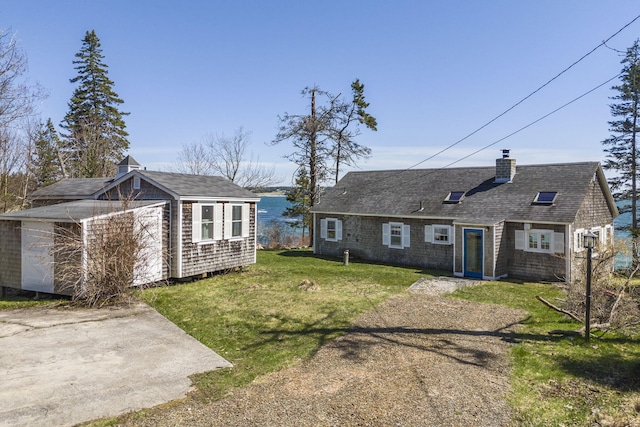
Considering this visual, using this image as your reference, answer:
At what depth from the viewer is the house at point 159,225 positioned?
12.7 meters

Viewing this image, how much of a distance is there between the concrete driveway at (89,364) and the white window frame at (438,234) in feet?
44.6

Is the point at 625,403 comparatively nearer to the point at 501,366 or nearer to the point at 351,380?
the point at 501,366

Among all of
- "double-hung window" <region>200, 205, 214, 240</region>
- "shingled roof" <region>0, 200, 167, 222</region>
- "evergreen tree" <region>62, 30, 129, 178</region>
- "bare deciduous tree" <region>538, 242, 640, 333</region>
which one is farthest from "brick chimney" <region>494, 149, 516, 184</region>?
"evergreen tree" <region>62, 30, 129, 178</region>

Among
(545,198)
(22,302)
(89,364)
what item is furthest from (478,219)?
(22,302)

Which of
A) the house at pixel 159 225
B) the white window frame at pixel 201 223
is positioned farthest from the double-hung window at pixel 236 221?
the white window frame at pixel 201 223

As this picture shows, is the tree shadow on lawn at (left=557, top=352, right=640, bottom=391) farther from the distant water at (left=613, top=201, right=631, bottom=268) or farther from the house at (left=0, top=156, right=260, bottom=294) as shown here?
the house at (left=0, top=156, right=260, bottom=294)

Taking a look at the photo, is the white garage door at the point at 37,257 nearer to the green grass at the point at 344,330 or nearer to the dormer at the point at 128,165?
the green grass at the point at 344,330

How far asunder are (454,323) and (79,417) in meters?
8.25

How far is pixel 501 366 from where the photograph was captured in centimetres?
759

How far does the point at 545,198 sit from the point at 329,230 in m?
11.8

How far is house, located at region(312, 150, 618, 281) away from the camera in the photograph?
17.0 meters

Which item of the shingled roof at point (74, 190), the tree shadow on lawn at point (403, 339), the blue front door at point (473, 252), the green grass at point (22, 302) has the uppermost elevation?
the shingled roof at point (74, 190)

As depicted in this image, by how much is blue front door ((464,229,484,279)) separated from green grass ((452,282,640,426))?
6.99m

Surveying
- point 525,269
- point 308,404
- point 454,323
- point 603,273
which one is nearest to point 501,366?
point 454,323
